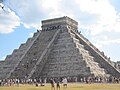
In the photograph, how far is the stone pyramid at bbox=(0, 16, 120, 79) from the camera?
55.9 metres

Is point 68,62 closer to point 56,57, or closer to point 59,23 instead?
point 56,57

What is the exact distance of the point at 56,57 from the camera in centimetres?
6088

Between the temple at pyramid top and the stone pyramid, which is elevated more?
the temple at pyramid top

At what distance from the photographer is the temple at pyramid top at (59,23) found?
7075 centimetres

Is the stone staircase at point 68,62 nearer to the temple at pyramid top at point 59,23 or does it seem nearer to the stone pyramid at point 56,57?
the stone pyramid at point 56,57

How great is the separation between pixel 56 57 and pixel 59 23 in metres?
12.9

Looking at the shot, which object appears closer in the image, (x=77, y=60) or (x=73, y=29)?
(x=77, y=60)

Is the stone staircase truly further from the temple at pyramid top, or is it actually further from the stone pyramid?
the temple at pyramid top

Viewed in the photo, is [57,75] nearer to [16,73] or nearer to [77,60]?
[77,60]

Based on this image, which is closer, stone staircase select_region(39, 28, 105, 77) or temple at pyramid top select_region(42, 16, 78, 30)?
stone staircase select_region(39, 28, 105, 77)

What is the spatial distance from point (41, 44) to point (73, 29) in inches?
425

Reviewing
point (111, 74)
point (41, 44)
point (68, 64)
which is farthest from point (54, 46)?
point (111, 74)

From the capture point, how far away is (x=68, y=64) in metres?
56.6

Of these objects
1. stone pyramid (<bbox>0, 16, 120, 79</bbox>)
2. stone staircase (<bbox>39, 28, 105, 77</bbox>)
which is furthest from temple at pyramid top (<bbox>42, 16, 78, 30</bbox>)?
stone staircase (<bbox>39, 28, 105, 77</bbox>)
